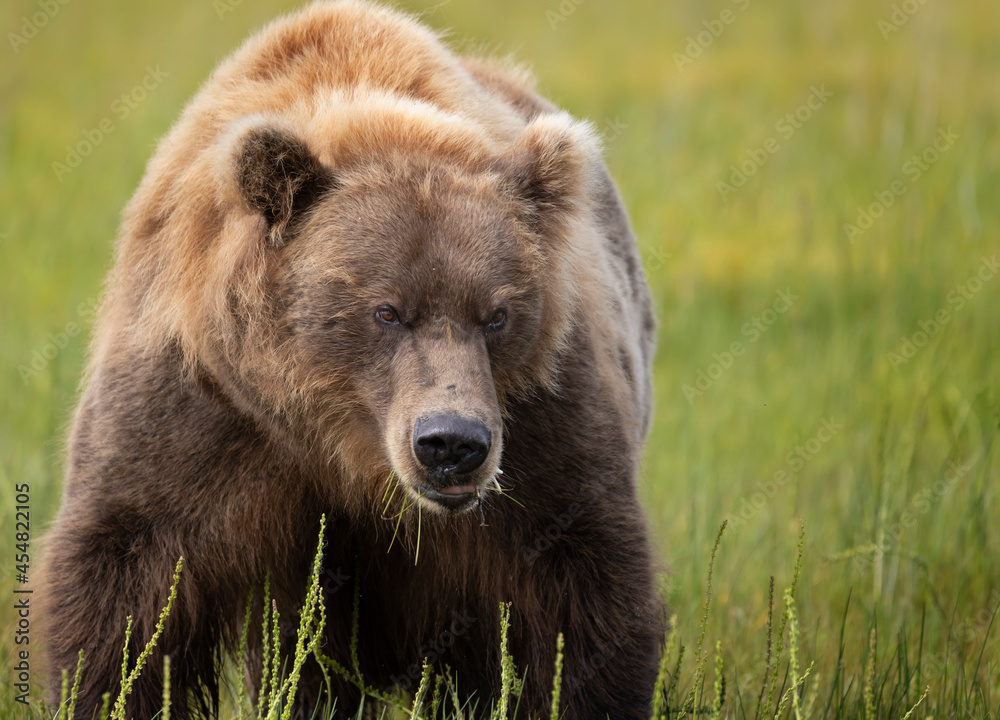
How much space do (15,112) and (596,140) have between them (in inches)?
425

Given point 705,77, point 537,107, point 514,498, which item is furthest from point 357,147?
point 705,77

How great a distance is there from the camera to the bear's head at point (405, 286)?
3316 mm

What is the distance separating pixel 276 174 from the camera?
3457mm

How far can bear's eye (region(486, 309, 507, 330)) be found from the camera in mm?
3484

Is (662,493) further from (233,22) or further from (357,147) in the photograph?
(233,22)

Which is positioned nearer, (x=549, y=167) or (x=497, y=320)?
(x=497, y=320)

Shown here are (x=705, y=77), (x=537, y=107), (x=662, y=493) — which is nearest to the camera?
(x=537, y=107)

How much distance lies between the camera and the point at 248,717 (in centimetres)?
407
